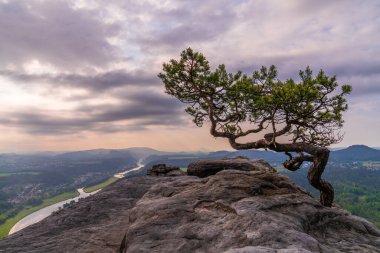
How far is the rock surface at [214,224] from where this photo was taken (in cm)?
1498

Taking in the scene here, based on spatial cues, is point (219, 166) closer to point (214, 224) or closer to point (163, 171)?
point (163, 171)

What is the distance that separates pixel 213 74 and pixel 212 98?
3541 millimetres

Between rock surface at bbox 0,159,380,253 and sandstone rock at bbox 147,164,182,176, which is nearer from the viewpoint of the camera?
rock surface at bbox 0,159,380,253

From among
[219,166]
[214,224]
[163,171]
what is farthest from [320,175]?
[163,171]

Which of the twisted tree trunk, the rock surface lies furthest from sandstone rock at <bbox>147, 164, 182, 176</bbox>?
the twisted tree trunk

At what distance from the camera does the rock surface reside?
1498 centimetres

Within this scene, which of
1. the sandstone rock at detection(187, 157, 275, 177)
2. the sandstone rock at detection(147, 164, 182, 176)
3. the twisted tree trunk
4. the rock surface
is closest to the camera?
the rock surface

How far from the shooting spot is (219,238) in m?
15.4

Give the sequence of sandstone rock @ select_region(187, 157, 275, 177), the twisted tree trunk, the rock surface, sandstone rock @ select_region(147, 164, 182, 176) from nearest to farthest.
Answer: the rock surface → the twisted tree trunk → sandstone rock @ select_region(187, 157, 275, 177) → sandstone rock @ select_region(147, 164, 182, 176)

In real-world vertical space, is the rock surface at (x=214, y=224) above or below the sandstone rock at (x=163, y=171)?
below

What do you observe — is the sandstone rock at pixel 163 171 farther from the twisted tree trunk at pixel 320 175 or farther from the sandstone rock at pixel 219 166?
the twisted tree trunk at pixel 320 175

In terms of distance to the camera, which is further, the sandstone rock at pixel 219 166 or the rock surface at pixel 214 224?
the sandstone rock at pixel 219 166

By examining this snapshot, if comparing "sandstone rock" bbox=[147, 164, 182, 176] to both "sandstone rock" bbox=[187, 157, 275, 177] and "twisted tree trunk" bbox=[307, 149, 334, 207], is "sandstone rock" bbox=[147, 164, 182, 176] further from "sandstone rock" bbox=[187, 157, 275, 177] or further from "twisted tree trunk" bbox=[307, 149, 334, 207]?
"twisted tree trunk" bbox=[307, 149, 334, 207]

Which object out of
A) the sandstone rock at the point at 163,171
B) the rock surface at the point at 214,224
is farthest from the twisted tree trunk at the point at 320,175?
the sandstone rock at the point at 163,171
